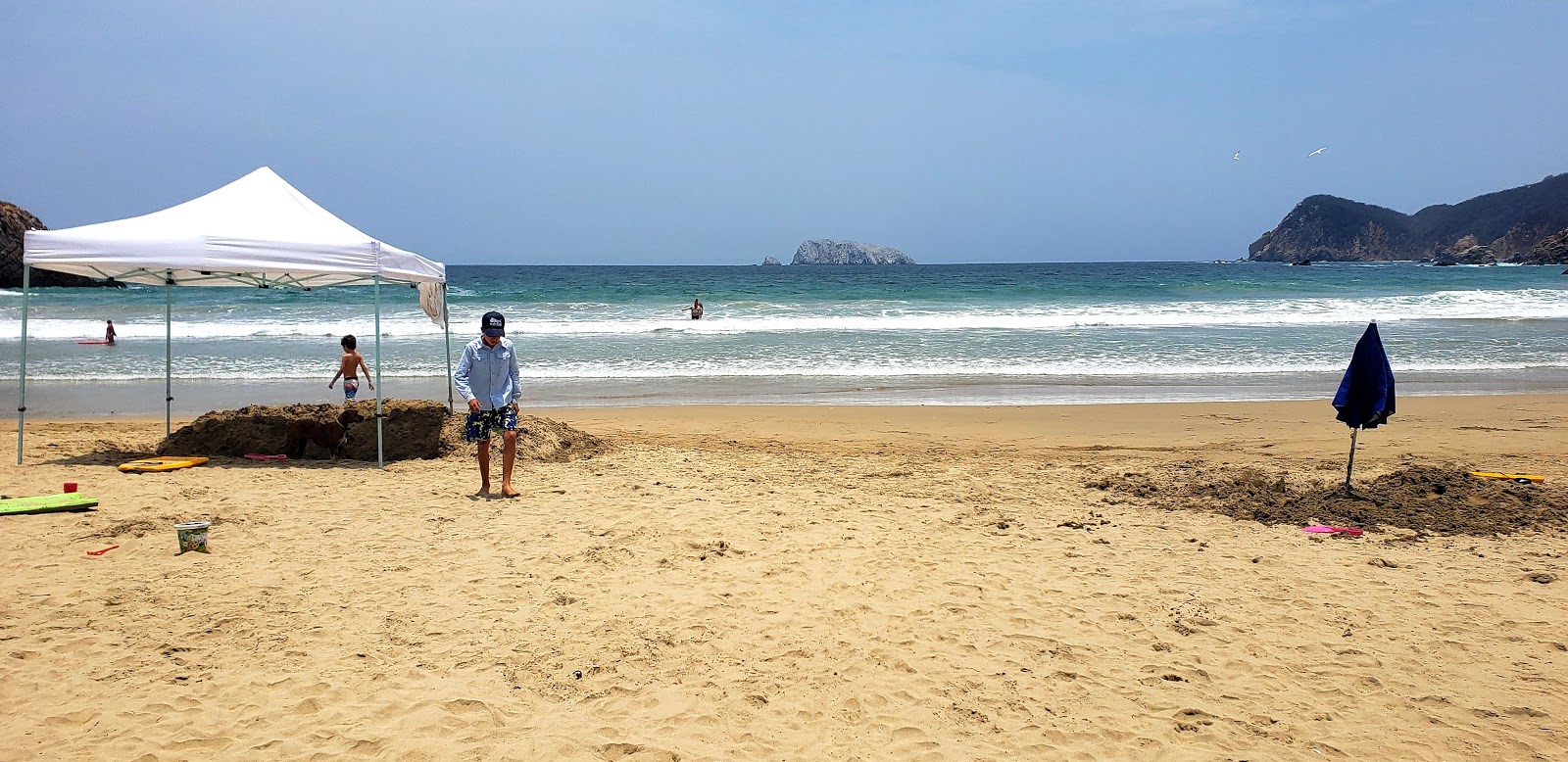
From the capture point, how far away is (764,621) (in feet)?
14.7

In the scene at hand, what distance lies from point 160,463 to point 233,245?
82.4 inches

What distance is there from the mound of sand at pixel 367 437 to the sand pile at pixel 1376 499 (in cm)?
505

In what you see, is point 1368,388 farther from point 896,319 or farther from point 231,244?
point 896,319

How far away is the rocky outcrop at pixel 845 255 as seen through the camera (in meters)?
138

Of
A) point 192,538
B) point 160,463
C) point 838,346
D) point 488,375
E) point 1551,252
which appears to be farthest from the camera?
point 1551,252

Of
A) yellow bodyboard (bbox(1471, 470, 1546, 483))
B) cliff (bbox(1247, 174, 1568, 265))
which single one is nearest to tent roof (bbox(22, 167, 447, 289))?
yellow bodyboard (bbox(1471, 470, 1546, 483))

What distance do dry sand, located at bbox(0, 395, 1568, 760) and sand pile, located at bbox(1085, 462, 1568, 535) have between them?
6 centimetres

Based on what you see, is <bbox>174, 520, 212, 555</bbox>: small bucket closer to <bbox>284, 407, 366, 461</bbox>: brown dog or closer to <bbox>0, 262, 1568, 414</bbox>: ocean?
<bbox>284, 407, 366, 461</bbox>: brown dog

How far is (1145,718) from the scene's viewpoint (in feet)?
11.6

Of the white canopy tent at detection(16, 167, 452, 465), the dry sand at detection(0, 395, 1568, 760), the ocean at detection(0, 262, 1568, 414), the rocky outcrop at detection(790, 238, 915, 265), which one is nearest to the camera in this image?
the dry sand at detection(0, 395, 1568, 760)

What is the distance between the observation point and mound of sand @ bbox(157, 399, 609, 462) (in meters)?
8.40

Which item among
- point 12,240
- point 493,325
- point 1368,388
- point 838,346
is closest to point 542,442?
point 493,325

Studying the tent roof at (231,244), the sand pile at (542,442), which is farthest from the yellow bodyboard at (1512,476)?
the tent roof at (231,244)

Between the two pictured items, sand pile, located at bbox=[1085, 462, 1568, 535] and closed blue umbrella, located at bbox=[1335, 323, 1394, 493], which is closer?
sand pile, located at bbox=[1085, 462, 1568, 535]
